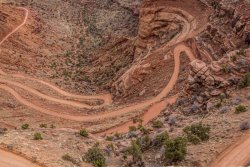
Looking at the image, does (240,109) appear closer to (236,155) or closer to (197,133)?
(197,133)

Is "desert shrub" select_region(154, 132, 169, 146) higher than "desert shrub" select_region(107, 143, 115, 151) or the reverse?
the reverse

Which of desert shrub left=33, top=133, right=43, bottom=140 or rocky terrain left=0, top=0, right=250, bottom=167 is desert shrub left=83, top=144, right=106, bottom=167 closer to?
rocky terrain left=0, top=0, right=250, bottom=167

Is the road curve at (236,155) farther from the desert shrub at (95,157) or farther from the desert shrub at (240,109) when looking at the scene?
the desert shrub at (95,157)

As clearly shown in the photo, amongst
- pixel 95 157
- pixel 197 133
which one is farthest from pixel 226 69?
pixel 95 157

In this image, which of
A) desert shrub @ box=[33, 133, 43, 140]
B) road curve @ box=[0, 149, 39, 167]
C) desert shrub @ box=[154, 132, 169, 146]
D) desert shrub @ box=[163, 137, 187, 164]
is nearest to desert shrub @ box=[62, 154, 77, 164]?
road curve @ box=[0, 149, 39, 167]

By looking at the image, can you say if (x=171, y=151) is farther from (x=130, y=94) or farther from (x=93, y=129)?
(x=130, y=94)

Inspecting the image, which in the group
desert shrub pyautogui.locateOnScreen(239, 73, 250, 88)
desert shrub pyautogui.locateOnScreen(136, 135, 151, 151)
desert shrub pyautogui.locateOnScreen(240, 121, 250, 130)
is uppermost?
desert shrub pyautogui.locateOnScreen(239, 73, 250, 88)

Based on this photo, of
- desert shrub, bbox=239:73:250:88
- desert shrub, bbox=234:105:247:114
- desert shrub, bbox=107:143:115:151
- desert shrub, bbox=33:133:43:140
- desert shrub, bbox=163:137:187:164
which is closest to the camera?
desert shrub, bbox=163:137:187:164
